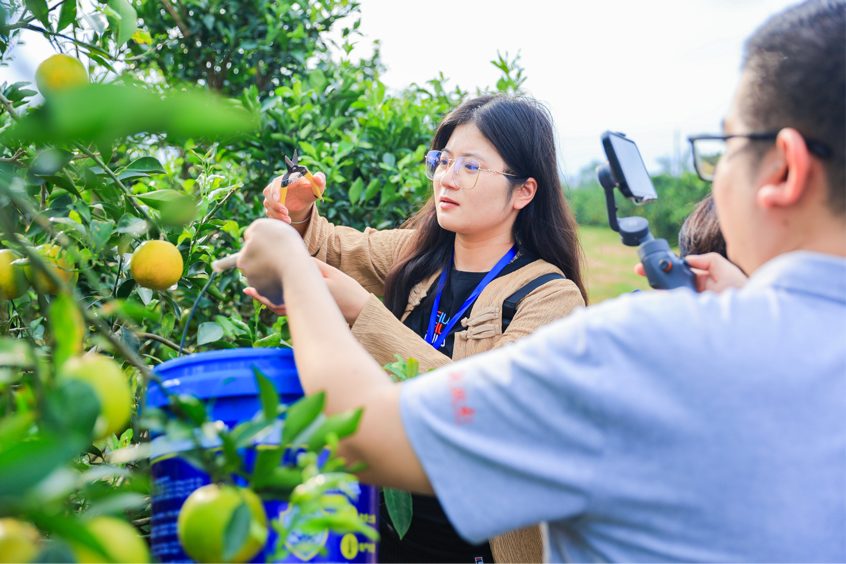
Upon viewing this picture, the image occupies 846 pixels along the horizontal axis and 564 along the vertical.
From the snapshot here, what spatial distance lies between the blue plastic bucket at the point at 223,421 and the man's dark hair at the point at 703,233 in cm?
Answer: 110

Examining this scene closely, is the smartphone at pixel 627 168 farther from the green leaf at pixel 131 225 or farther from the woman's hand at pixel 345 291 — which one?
the green leaf at pixel 131 225

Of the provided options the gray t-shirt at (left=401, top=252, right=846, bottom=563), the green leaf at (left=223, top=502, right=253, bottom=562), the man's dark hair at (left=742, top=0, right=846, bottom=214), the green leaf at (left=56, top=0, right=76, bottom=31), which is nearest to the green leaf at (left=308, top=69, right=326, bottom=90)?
the green leaf at (left=56, top=0, right=76, bottom=31)

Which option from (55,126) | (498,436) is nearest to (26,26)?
(55,126)

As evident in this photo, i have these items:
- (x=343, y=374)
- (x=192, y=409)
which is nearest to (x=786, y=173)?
(x=343, y=374)

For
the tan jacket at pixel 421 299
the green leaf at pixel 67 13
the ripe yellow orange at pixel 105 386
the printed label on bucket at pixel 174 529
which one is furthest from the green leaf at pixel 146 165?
the ripe yellow orange at pixel 105 386

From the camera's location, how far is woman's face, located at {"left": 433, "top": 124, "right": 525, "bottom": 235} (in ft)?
5.91

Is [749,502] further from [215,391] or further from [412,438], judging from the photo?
[215,391]

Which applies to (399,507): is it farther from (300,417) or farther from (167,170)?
(167,170)

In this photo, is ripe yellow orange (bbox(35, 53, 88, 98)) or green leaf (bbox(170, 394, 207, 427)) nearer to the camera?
green leaf (bbox(170, 394, 207, 427))

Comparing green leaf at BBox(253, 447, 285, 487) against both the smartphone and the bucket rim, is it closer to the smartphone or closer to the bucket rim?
the bucket rim

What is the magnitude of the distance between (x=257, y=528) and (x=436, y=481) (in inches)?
7.9

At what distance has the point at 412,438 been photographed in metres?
0.66

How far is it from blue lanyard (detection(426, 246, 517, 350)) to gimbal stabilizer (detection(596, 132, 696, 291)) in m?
0.56

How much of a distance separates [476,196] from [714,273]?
0.78 meters
